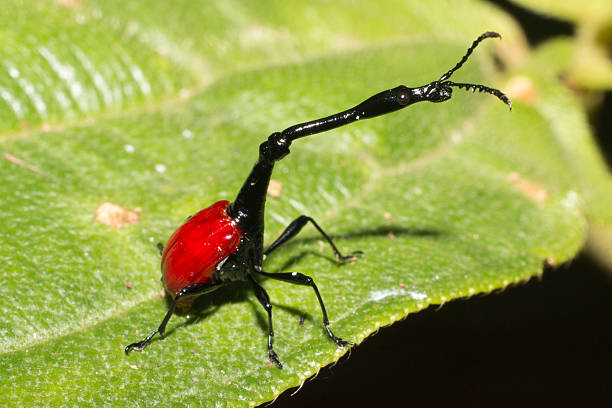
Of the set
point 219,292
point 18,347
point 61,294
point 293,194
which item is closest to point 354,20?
point 293,194

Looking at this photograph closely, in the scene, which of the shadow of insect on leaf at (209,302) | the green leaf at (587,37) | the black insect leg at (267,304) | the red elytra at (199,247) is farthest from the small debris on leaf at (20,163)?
the green leaf at (587,37)

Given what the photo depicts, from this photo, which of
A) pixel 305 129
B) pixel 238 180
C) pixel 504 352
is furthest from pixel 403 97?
pixel 504 352

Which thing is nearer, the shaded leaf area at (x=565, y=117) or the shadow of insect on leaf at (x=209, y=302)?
the shadow of insect on leaf at (x=209, y=302)

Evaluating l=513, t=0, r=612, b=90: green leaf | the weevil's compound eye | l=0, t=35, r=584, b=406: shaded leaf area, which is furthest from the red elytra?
l=513, t=0, r=612, b=90: green leaf

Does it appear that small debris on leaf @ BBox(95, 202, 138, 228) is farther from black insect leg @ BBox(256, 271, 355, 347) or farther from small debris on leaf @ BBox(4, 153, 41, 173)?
black insect leg @ BBox(256, 271, 355, 347)

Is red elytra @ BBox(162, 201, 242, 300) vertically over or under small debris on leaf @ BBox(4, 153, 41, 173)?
under

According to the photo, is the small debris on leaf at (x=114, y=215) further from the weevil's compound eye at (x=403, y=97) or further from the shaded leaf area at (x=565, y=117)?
the shaded leaf area at (x=565, y=117)
